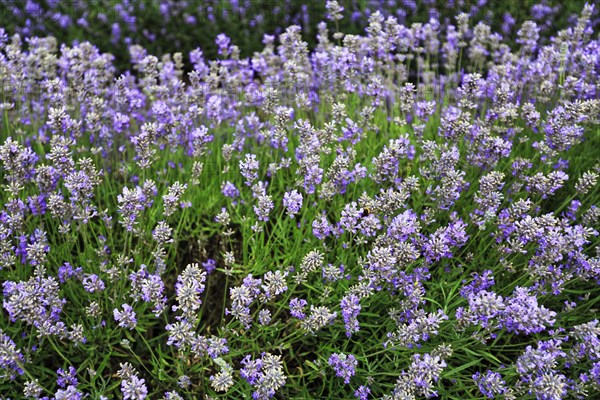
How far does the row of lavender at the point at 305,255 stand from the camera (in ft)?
7.86

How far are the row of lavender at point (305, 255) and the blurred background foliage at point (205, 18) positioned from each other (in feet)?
8.19

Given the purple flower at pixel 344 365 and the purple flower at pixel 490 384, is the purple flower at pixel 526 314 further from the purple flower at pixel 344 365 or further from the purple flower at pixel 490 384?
the purple flower at pixel 344 365

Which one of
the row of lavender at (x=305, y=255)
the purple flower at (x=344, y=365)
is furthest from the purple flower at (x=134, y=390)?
the purple flower at (x=344, y=365)

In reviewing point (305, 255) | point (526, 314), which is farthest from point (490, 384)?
point (305, 255)

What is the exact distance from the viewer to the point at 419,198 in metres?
3.09

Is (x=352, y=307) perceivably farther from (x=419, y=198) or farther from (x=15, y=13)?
(x=15, y=13)

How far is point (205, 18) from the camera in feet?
21.0

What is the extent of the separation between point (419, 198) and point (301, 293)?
2.44ft

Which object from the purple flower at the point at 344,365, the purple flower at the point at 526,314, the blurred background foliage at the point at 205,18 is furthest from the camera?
the blurred background foliage at the point at 205,18

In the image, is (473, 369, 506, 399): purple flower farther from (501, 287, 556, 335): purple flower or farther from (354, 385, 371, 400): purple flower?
(354, 385, 371, 400): purple flower

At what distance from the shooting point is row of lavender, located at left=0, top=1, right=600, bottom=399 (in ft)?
7.86

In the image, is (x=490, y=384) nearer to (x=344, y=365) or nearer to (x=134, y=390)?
(x=344, y=365)

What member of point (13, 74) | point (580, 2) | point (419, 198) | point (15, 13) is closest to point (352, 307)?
point (419, 198)

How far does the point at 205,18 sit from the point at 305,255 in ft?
13.8
